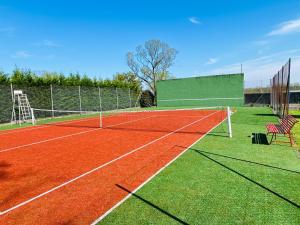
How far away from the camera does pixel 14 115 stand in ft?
70.5

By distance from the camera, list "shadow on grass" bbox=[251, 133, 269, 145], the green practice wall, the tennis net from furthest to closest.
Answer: the green practice wall < the tennis net < "shadow on grass" bbox=[251, 133, 269, 145]

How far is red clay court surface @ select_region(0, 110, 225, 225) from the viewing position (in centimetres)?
507

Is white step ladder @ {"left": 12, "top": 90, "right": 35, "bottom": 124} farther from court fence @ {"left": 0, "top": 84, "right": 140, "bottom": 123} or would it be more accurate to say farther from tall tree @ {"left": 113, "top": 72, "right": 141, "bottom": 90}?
tall tree @ {"left": 113, "top": 72, "right": 141, "bottom": 90}

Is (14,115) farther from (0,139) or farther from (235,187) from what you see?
(235,187)

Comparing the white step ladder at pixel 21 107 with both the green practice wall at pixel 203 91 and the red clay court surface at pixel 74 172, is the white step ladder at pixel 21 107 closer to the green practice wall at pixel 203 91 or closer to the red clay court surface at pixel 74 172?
the red clay court surface at pixel 74 172

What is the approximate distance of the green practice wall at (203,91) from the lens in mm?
36188

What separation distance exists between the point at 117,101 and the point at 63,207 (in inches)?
1224

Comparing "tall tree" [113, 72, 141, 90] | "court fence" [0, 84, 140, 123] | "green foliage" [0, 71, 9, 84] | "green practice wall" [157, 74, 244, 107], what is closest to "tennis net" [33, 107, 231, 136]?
"court fence" [0, 84, 140, 123]

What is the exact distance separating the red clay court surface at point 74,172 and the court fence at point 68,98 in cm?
963

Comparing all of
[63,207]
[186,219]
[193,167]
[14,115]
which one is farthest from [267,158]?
[14,115]

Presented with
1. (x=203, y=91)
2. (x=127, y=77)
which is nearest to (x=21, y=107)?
(x=203, y=91)

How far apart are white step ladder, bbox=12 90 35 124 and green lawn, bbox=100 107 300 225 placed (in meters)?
17.0

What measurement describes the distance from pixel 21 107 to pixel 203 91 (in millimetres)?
24066

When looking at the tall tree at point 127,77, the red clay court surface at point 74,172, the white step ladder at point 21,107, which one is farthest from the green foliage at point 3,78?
the tall tree at point 127,77
